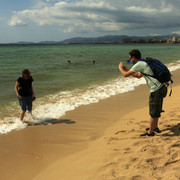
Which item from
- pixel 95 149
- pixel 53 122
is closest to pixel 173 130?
pixel 95 149

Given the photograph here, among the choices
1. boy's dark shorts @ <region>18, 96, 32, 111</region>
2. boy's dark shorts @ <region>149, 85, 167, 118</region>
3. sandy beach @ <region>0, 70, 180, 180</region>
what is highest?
boy's dark shorts @ <region>149, 85, 167, 118</region>

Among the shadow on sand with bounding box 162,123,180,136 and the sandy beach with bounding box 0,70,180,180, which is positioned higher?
the shadow on sand with bounding box 162,123,180,136

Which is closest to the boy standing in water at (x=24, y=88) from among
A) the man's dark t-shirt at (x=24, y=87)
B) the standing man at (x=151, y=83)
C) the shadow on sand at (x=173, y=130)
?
the man's dark t-shirt at (x=24, y=87)

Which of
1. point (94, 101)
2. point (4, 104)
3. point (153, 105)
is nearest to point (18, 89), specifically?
point (4, 104)

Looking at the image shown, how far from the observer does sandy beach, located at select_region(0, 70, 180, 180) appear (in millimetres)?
2822

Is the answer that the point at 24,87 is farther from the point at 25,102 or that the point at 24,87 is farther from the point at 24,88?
the point at 25,102

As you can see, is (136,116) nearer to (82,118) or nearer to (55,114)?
(82,118)

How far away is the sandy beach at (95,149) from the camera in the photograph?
282 centimetres

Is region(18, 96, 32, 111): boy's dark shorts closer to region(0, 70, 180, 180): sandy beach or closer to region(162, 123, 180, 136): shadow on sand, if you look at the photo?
region(0, 70, 180, 180): sandy beach

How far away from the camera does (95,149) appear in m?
3.64

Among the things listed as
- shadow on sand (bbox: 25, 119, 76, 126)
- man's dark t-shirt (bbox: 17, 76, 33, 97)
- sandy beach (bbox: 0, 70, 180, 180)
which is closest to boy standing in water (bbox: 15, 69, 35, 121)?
man's dark t-shirt (bbox: 17, 76, 33, 97)

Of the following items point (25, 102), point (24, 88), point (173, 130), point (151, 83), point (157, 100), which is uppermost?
point (151, 83)

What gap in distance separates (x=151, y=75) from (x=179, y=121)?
189 cm

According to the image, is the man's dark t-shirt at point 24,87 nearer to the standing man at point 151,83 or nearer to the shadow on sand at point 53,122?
the shadow on sand at point 53,122
